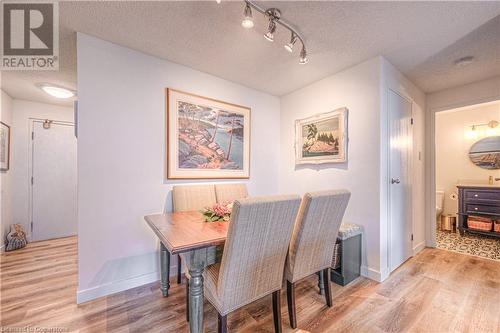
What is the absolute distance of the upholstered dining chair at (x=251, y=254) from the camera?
3.56 ft

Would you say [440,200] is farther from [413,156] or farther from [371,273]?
[371,273]

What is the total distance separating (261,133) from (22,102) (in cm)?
386

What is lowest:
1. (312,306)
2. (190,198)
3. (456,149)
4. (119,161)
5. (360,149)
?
(312,306)

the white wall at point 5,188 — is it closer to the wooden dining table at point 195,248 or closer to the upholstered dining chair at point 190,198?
the upholstered dining chair at point 190,198

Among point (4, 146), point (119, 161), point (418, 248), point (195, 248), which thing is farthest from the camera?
point (4, 146)

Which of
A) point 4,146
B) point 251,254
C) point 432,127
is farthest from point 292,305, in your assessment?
point 4,146

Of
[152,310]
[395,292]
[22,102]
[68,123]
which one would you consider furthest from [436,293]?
[22,102]

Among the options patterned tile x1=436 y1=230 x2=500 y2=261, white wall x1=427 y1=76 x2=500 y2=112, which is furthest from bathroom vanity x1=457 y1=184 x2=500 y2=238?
white wall x1=427 y1=76 x2=500 y2=112

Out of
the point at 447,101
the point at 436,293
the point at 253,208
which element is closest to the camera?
the point at 253,208

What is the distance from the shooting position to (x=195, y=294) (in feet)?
3.76

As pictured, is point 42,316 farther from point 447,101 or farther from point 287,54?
point 447,101

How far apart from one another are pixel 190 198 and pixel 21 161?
125 inches

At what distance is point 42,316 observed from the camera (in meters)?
1.61

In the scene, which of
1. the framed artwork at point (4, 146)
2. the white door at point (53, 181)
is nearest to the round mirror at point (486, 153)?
the white door at point (53, 181)
